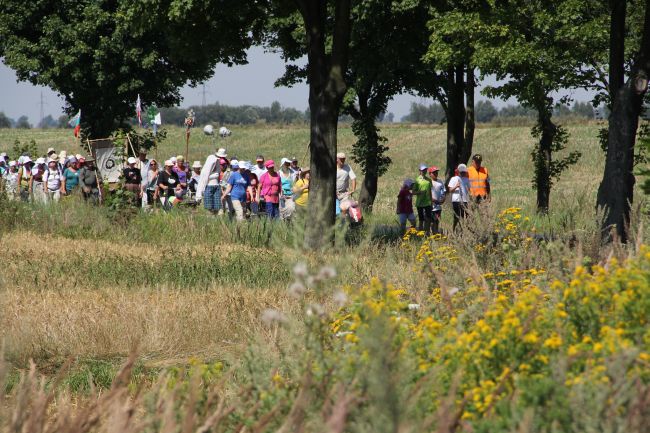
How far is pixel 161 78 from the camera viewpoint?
1629 inches

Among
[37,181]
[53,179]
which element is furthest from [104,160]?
[37,181]

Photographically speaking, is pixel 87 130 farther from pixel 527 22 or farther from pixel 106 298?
pixel 106 298

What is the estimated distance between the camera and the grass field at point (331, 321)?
3732mm

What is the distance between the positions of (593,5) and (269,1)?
861 cm

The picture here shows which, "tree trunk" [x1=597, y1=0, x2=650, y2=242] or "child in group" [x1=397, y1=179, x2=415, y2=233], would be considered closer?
"tree trunk" [x1=597, y1=0, x2=650, y2=242]

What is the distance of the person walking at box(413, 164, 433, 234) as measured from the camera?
21.2 metres

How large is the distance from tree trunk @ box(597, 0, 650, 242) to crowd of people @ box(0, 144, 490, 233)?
132 inches

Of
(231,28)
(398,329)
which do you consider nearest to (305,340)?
(398,329)

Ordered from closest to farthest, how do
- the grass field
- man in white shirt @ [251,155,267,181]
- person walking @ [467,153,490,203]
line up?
the grass field
person walking @ [467,153,490,203]
man in white shirt @ [251,155,267,181]

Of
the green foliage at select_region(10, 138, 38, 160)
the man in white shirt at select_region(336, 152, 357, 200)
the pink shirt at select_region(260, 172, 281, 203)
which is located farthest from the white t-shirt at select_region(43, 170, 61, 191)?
the green foliage at select_region(10, 138, 38, 160)

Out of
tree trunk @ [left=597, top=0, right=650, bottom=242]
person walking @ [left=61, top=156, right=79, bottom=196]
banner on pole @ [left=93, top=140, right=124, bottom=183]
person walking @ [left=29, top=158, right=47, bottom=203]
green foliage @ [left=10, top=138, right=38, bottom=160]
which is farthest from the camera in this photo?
green foliage @ [left=10, top=138, right=38, bottom=160]

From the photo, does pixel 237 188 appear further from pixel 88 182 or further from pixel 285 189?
pixel 88 182

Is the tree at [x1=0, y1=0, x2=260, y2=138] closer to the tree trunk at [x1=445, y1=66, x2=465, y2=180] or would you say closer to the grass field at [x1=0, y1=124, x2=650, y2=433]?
the tree trunk at [x1=445, y1=66, x2=465, y2=180]

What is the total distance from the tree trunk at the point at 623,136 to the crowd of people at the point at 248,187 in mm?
3364
